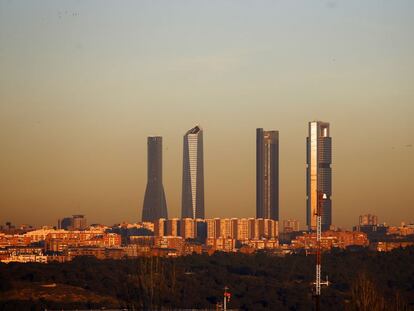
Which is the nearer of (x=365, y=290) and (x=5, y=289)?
(x=365, y=290)

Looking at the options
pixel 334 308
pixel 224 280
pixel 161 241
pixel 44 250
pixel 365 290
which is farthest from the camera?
pixel 161 241

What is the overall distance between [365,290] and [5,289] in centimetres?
2797

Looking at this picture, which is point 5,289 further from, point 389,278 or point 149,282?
point 389,278

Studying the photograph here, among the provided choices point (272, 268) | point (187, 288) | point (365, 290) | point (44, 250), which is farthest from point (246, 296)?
point (44, 250)

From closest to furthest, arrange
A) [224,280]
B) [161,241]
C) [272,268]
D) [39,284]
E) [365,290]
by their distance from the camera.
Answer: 1. [365,290]
2. [39,284]
3. [224,280]
4. [272,268]
5. [161,241]

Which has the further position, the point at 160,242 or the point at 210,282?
the point at 160,242

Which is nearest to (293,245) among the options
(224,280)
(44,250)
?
(44,250)

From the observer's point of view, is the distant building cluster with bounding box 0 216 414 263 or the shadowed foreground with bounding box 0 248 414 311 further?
the distant building cluster with bounding box 0 216 414 263

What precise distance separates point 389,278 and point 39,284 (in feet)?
84.1

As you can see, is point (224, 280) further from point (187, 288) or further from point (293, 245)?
point (293, 245)

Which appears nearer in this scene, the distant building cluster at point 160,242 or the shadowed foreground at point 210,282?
the shadowed foreground at point 210,282

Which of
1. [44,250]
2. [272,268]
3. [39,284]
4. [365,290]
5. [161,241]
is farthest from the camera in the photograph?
[161,241]

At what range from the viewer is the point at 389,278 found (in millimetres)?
93625

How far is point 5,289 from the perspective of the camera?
3061 inches
